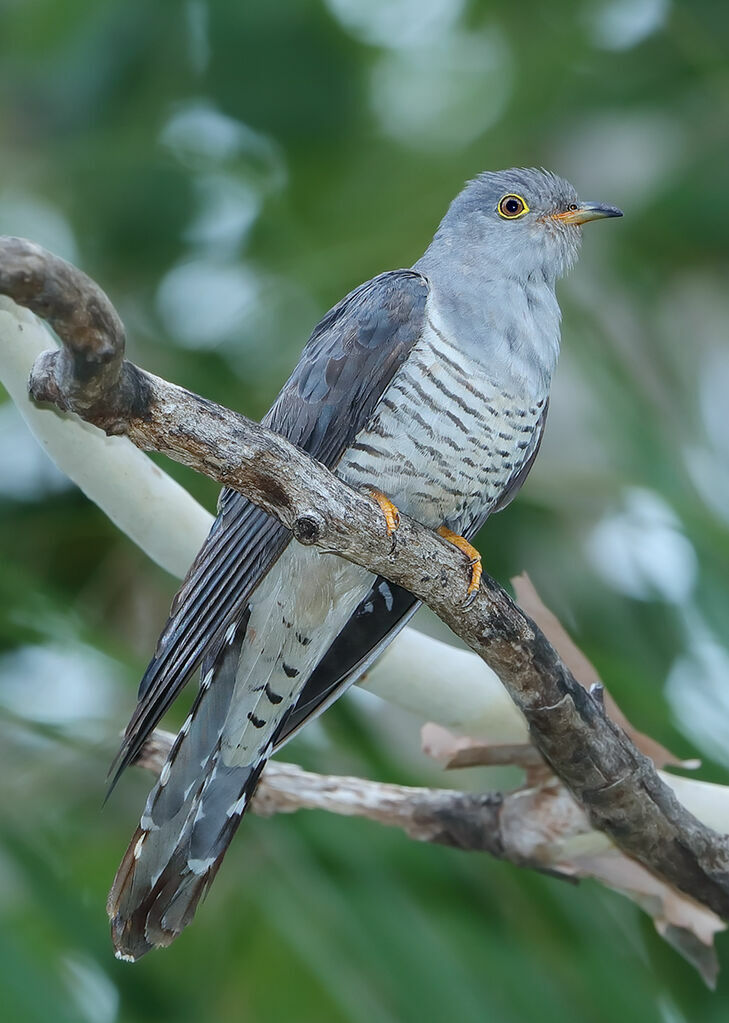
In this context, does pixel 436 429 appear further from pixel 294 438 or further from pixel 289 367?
pixel 289 367

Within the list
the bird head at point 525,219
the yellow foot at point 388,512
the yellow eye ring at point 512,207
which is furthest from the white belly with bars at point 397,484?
the yellow eye ring at point 512,207

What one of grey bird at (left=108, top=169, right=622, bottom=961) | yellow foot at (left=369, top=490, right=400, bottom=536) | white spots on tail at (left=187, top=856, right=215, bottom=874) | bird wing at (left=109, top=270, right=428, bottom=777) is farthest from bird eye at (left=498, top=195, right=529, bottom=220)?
white spots on tail at (left=187, top=856, right=215, bottom=874)

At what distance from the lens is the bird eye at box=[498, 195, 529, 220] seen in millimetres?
2787

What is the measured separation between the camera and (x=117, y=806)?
11.4 feet

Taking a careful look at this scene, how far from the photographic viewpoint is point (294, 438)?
231cm

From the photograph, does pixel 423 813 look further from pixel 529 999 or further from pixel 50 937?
pixel 50 937

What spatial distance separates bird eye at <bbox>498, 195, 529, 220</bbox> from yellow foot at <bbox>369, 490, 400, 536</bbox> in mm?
909

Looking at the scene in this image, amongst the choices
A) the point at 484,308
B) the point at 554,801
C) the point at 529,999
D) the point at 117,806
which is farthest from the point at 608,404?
the point at 117,806

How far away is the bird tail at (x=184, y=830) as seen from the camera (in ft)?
7.22

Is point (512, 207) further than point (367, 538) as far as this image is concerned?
Yes

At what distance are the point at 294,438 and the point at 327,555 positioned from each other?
278 millimetres

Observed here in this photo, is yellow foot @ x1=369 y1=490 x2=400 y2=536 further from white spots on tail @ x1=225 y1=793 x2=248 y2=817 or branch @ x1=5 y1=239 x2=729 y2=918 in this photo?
white spots on tail @ x1=225 y1=793 x2=248 y2=817

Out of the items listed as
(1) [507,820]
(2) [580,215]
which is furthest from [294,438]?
(2) [580,215]

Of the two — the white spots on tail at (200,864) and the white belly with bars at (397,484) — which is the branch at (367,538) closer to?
the white belly with bars at (397,484)
